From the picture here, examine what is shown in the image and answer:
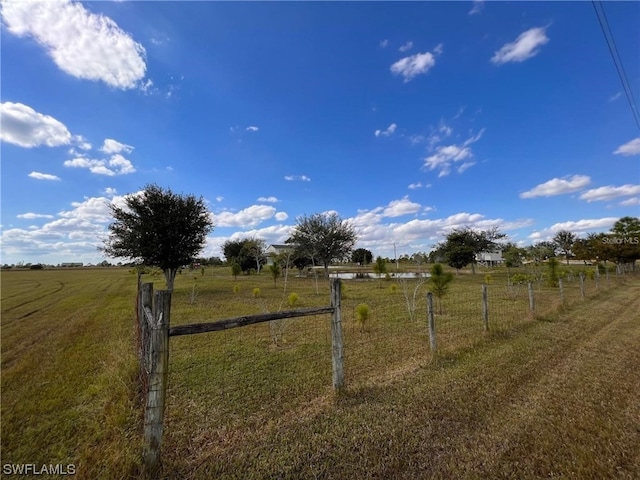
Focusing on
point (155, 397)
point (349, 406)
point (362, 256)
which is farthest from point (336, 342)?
point (362, 256)

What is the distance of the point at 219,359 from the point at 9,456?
3.08 metres

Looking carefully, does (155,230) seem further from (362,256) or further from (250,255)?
(362,256)

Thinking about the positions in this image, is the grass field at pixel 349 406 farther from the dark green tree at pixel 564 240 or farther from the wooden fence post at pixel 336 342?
the dark green tree at pixel 564 240

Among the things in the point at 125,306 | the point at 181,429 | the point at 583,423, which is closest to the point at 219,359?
the point at 181,429

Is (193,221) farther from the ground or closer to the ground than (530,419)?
farther from the ground

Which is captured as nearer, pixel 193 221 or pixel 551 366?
pixel 551 366

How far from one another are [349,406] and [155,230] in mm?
16920

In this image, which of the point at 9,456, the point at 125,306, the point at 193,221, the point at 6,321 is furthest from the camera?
the point at 193,221

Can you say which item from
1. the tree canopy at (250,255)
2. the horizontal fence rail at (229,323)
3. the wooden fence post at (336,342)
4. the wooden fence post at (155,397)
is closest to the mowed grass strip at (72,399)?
the wooden fence post at (155,397)

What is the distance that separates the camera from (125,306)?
12.6m

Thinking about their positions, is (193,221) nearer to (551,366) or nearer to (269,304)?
(269,304)

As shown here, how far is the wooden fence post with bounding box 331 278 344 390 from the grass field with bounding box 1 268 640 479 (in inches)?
8.5

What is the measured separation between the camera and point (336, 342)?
411 centimetres

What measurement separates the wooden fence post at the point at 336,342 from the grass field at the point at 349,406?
22 centimetres
